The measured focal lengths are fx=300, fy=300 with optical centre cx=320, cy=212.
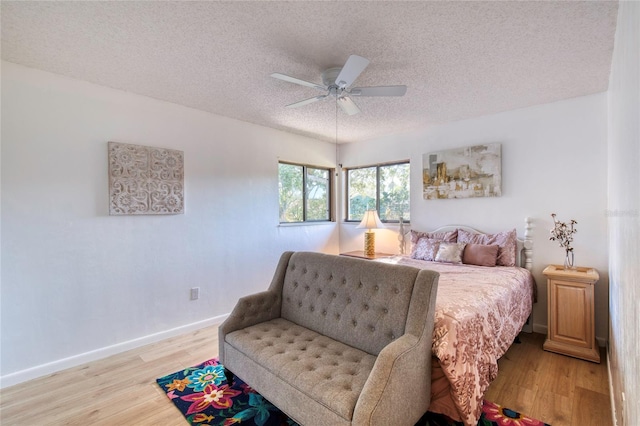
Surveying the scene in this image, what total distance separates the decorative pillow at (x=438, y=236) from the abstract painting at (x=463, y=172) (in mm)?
473

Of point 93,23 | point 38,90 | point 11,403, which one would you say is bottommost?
point 11,403

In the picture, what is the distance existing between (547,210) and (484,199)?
62 cm

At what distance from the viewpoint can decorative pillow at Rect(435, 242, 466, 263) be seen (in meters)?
3.31

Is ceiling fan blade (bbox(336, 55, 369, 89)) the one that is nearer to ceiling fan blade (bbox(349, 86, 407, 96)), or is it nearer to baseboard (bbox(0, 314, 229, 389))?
ceiling fan blade (bbox(349, 86, 407, 96))

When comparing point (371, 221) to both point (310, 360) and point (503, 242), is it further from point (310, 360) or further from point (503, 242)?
point (310, 360)

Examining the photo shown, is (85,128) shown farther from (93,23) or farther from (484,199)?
(484,199)

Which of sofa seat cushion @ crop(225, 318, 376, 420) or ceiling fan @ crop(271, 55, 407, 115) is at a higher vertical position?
ceiling fan @ crop(271, 55, 407, 115)

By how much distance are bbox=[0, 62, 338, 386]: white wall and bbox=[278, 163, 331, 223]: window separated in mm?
597

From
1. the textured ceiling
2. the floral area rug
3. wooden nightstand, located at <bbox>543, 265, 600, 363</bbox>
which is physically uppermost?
the textured ceiling

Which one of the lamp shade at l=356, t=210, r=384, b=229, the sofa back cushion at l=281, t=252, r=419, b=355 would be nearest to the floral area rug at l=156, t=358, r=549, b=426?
the sofa back cushion at l=281, t=252, r=419, b=355

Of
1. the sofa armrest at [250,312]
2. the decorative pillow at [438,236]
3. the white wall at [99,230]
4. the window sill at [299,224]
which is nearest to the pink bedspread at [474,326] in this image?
the decorative pillow at [438,236]

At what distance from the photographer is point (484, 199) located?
3.58m

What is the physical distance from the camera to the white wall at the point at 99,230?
231 cm

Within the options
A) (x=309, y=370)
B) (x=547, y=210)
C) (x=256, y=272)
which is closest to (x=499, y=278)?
(x=547, y=210)
